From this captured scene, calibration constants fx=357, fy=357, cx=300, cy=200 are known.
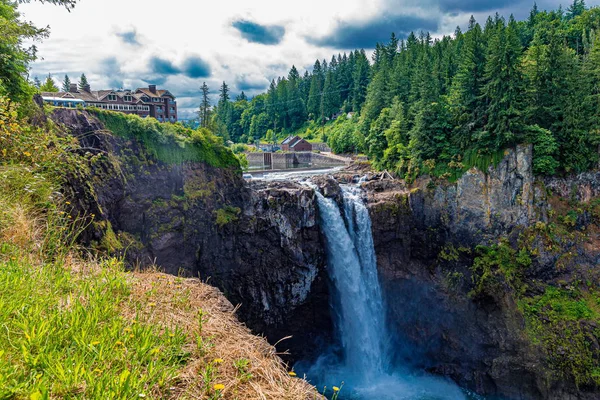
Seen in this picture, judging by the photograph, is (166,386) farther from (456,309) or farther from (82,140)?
(456,309)

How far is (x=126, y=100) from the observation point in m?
47.6

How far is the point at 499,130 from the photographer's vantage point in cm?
2367

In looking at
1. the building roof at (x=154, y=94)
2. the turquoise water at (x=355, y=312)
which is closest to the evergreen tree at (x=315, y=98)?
the building roof at (x=154, y=94)

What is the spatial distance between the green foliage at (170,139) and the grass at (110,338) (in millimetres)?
12868

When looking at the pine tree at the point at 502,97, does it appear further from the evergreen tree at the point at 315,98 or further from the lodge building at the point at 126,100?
the evergreen tree at the point at 315,98

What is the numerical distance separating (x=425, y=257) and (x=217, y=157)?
15.6 metres

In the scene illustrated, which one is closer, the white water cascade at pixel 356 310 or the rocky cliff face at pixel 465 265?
the rocky cliff face at pixel 465 265

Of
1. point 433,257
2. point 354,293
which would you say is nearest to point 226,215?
point 354,293

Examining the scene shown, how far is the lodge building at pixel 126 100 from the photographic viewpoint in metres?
39.3

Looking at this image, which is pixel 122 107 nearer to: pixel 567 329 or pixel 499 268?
pixel 499 268

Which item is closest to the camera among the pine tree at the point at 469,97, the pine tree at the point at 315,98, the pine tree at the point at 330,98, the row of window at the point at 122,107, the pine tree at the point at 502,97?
the pine tree at the point at 502,97

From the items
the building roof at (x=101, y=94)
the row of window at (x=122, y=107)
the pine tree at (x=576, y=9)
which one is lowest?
the row of window at (x=122, y=107)

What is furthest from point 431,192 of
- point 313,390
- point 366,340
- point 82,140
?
point 313,390

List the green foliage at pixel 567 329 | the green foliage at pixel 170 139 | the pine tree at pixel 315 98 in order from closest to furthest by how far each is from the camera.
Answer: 1. the green foliage at pixel 170 139
2. the green foliage at pixel 567 329
3. the pine tree at pixel 315 98
